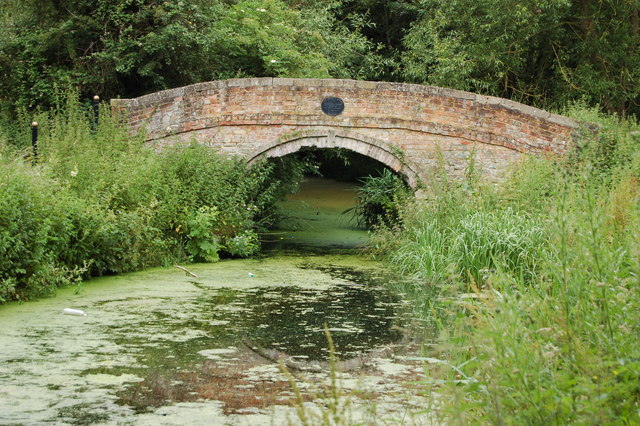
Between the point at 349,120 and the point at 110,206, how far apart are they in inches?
151

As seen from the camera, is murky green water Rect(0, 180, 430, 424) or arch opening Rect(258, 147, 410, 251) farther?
arch opening Rect(258, 147, 410, 251)

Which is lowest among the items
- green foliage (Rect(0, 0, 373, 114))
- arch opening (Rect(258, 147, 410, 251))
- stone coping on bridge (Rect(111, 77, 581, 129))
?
arch opening (Rect(258, 147, 410, 251))

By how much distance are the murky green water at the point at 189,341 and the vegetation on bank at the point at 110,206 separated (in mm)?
306

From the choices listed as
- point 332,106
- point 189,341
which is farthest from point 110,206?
point 332,106

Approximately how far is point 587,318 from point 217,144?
28.8ft

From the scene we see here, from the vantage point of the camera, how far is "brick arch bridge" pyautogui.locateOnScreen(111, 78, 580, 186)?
39.1 ft

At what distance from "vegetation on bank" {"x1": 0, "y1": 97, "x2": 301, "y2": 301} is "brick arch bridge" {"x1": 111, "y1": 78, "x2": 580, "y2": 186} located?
19.2 inches

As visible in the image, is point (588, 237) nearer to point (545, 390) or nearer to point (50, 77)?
point (545, 390)

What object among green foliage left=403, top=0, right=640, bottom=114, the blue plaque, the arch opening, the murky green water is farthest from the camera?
green foliage left=403, top=0, right=640, bottom=114

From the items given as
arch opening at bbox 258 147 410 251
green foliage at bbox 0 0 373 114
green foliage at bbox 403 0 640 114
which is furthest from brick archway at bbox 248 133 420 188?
green foliage at bbox 403 0 640 114

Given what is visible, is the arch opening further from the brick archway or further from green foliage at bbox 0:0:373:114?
green foliage at bbox 0:0:373:114

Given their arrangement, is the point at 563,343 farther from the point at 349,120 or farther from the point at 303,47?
the point at 303,47

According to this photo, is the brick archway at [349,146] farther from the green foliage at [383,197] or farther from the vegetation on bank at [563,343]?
the vegetation on bank at [563,343]

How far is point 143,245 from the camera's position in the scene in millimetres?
9633
